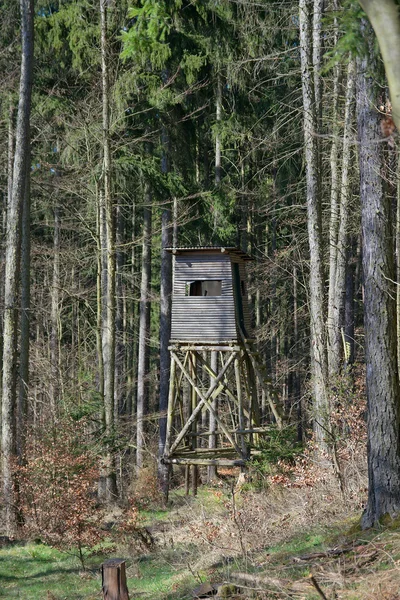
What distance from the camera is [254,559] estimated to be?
28.9ft

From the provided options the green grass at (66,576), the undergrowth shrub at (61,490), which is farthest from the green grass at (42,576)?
the undergrowth shrub at (61,490)

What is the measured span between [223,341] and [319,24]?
22.1ft

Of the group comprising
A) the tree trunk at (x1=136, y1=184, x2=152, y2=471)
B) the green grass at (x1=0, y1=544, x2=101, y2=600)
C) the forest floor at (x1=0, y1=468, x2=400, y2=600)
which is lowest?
the green grass at (x1=0, y1=544, x2=101, y2=600)

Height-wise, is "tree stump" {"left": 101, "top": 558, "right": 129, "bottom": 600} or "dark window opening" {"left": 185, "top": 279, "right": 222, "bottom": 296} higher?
"dark window opening" {"left": 185, "top": 279, "right": 222, "bottom": 296}

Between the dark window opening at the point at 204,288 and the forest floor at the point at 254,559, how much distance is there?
439cm

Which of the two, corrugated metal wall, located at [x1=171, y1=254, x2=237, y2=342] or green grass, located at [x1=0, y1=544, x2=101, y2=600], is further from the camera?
corrugated metal wall, located at [x1=171, y1=254, x2=237, y2=342]

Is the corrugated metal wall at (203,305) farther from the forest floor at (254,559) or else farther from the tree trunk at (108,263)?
the forest floor at (254,559)

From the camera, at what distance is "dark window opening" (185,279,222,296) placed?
16.7 meters

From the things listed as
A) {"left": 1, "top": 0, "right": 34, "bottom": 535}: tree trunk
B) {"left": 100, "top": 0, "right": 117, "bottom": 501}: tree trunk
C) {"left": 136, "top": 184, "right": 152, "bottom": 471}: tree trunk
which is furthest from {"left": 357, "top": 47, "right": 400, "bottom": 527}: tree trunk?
{"left": 136, "top": 184, "right": 152, "bottom": 471}: tree trunk

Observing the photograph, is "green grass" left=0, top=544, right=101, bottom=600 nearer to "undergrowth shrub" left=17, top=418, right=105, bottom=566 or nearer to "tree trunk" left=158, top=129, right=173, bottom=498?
"undergrowth shrub" left=17, top=418, right=105, bottom=566

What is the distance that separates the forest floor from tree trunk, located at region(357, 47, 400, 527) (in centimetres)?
49

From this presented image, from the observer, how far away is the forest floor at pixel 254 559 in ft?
22.1

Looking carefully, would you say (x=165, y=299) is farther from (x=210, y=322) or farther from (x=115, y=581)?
(x=115, y=581)

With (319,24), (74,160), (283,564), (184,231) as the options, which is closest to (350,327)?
(184,231)
